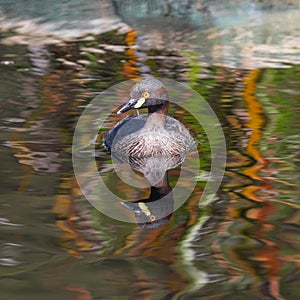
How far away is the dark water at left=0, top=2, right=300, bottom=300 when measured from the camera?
487 cm

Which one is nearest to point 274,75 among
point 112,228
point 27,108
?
point 27,108

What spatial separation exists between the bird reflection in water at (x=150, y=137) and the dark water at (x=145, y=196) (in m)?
0.18

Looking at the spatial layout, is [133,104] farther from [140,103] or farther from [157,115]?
[157,115]

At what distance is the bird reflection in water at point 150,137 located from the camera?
7332 millimetres

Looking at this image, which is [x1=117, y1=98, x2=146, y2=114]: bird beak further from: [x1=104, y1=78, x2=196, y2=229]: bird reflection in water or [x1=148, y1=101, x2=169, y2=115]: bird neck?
[x1=148, y1=101, x2=169, y2=115]: bird neck

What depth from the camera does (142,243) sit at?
546 centimetres

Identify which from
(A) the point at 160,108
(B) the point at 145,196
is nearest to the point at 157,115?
(A) the point at 160,108

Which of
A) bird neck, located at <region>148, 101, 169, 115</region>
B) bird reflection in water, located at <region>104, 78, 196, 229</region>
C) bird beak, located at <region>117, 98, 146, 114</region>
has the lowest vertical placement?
bird reflection in water, located at <region>104, 78, 196, 229</region>

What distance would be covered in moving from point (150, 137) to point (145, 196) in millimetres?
1198

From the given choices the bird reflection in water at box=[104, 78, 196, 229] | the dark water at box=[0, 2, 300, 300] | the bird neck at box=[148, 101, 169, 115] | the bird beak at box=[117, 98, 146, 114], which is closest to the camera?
the dark water at box=[0, 2, 300, 300]

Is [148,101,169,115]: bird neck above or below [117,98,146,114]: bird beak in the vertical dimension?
below

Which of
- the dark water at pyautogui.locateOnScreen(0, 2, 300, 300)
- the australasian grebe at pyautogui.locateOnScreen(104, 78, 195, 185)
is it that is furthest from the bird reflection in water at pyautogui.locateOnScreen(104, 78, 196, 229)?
the dark water at pyautogui.locateOnScreen(0, 2, 300, 300)

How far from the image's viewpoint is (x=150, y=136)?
7578mm

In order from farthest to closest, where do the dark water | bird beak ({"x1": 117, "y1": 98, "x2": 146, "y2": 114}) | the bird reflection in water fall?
bird beak ({"x1": 117, "y1": 98, "x2": 146, "y2": 114}) < the bird reflection in water < the dark water
